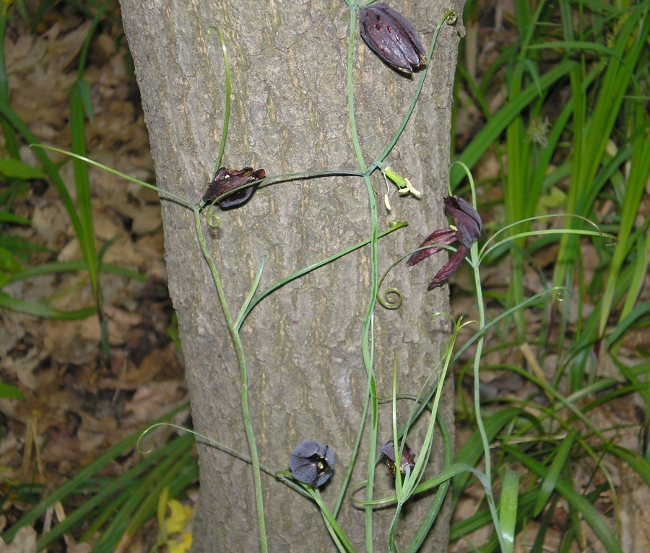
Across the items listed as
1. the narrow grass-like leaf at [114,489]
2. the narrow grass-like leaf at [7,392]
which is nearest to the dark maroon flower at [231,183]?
the narrow grass-like leaf at [114,489]

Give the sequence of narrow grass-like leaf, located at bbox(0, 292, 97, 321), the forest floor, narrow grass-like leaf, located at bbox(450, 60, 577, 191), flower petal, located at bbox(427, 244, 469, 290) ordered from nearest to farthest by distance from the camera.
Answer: flower petal, located at bbox(427, 244, 469, 290), narrow grass-like leaf, located at bbox(450, 60, 577, 191), the forest floor, narrow grass-like leaf, located at bbox(0, 292, 97, 321)

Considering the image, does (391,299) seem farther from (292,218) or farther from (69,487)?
(69,487)

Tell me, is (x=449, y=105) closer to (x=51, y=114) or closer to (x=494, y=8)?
(x=494, y=8)

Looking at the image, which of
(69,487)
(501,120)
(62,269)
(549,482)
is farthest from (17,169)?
(549,482)

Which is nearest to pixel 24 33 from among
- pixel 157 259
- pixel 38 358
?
pixel 157 259

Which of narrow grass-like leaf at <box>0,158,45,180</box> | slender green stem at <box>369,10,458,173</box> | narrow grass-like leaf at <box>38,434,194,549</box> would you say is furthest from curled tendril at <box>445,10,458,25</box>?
narrow grass-like leaf at <box>0,158,45,180</box>

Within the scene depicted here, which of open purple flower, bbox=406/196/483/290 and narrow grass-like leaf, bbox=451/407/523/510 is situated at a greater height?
open purple flower, bbox=406/196/483/290

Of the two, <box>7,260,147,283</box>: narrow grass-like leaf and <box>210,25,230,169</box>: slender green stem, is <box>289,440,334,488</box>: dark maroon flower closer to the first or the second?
<box>210,25,230,169</box>: slender green stem
